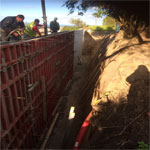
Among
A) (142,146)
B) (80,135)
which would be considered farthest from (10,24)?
(142,146)

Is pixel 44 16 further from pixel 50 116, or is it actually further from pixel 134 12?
pixel 50 116

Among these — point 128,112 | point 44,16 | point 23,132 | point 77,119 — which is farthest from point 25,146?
point 44,16

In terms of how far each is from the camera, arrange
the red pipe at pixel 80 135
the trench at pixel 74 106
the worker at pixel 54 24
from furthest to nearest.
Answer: the worker at pixel 54 24
the trench at pixel 74 106
the red pipe at pixel 80 135

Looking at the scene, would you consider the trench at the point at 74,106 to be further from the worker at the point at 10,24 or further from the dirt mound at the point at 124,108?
the worker at the point at 10,24

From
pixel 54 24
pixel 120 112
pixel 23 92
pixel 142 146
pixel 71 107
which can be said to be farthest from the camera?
pixel 54 24

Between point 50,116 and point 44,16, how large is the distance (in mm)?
5729

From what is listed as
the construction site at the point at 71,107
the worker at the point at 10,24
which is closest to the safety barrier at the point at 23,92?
the construction site at the point at 71,107

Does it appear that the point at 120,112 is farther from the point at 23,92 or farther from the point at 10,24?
the point at 10,24

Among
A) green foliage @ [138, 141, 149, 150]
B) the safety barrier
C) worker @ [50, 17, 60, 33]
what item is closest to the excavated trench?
green foliage @ [138, 141, 149, 150]

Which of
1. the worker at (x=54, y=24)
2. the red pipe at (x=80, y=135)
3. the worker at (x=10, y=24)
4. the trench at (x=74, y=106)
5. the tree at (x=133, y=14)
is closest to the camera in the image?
the red pipe at (x=80, y=135)

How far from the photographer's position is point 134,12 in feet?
22.5

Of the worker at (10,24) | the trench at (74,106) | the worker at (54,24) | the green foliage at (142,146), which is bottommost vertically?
the trench at (74,106)

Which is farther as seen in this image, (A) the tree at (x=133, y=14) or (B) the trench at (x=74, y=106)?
(A) the tree at (x=133, y=14)

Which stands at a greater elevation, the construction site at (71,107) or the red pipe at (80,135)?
the construction site at (71,107)
